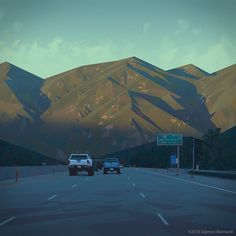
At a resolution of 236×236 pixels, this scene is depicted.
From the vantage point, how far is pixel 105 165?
Answer: 60.5 meters

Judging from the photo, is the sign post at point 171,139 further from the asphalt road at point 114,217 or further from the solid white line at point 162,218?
the solid white line at point 162,218

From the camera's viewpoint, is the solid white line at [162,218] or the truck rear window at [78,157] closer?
the solid white line at [162,218]

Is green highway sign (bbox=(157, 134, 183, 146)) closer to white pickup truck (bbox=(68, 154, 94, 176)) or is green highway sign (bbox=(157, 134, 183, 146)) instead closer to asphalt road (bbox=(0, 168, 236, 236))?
white pickup truck (bbox=(68, 154, 94, 176))

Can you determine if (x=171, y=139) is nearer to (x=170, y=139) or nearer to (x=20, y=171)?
(x=170, y=139)

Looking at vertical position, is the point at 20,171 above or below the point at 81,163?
below

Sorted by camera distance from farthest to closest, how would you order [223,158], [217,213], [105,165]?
[223,158] < [105,165] < [217,213]

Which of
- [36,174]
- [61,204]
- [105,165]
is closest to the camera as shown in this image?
[61,204]

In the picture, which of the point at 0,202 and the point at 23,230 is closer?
the point at 23,230

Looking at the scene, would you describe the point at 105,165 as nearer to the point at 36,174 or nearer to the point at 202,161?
the point at 36,174

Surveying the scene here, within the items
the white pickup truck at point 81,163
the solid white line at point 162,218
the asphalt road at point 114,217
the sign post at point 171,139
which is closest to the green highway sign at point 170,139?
the sign post at point 171,139

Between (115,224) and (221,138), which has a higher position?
(221,138)

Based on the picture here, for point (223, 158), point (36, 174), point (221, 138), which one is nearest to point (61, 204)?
point (36, 174)

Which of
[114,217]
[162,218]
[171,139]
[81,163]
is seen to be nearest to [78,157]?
[81,163]

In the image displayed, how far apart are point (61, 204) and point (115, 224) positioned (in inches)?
220
